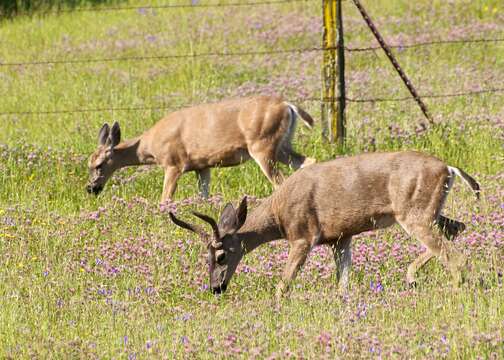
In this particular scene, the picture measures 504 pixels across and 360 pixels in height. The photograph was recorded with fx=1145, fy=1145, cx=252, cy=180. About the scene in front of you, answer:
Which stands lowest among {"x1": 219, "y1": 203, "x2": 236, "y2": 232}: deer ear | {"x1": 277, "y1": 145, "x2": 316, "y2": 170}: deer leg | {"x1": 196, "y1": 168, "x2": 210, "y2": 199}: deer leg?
{"x1": 196, "y1": 168, "x2": 210, "y2": 199}: deer leg

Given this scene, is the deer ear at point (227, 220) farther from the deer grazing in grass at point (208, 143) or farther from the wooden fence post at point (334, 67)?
the wooden fence post at point (334, 67)

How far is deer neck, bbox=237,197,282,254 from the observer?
823 cm

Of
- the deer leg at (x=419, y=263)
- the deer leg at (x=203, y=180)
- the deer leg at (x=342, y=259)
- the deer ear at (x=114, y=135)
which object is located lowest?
the deer leg at (x=203, y=180)

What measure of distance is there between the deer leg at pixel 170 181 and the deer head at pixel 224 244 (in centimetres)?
309

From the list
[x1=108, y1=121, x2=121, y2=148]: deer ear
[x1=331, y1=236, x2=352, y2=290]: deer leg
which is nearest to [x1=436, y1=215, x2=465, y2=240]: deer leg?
[x1=331, y1=236, x2=352, y2=290]: deer leg

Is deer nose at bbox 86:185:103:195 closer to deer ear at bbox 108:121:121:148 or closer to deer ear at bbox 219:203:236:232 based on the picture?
deer ear at bbox 108:121:121:148

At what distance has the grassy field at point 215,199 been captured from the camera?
6215 mm

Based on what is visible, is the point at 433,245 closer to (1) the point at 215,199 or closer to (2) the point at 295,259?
(2) the point at 295,259

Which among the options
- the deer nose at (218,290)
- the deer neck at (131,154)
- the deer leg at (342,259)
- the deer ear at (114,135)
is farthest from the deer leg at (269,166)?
the deer nose at (218,290)

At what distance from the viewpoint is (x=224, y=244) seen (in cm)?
791

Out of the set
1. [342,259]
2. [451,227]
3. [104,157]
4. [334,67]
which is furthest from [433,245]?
[104,157]

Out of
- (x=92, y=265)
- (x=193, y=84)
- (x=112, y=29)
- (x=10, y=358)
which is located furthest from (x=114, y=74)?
(x=10, y=358)

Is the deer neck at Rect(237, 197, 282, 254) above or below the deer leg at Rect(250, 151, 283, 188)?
above

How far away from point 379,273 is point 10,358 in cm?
288
